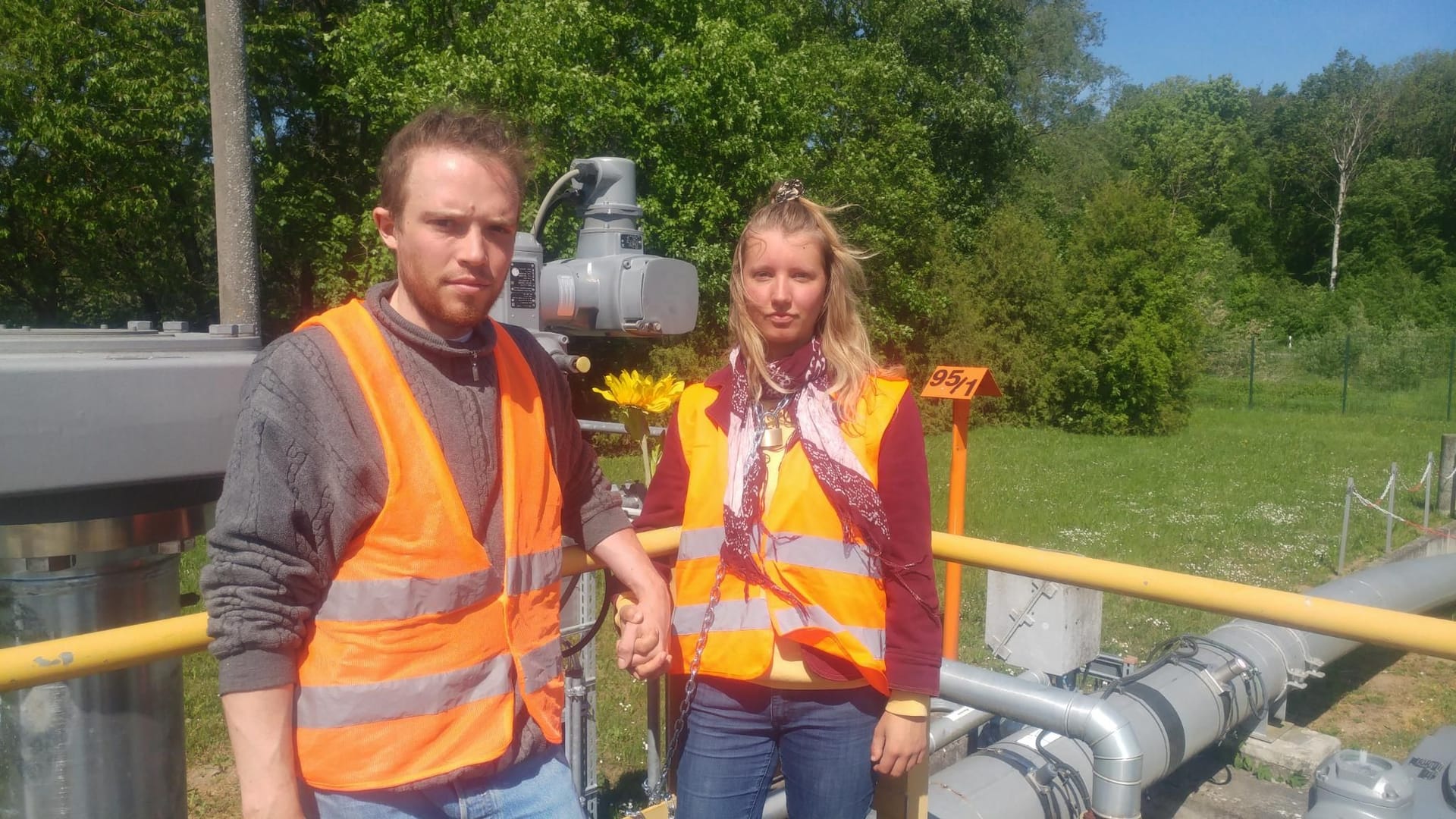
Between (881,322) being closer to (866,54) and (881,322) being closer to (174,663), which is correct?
(866,54)

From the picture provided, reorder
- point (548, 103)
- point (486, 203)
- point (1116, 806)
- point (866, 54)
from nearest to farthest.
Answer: point (486, 203)
point (1116, 806)
point (548, 103)
point (866, 54)

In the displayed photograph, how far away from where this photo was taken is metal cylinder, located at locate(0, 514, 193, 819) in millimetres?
1617

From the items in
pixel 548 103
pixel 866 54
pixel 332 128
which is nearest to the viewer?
pixel 548 103

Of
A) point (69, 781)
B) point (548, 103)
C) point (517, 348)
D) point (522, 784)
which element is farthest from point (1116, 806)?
point (548, 103)

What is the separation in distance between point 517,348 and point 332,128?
17654mm

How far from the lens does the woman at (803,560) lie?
1837mm

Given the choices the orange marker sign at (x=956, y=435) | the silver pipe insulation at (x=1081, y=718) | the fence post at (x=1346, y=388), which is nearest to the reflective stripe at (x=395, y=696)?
the silver pipe insulation at (x=1081, y=718)

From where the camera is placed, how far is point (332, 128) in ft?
57.2

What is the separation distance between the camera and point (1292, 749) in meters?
4.80

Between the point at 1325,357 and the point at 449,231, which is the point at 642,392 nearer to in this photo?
the point at 449,231

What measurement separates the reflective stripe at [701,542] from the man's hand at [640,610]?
0.14 metres

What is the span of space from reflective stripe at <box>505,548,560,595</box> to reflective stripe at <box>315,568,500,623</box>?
0.24 feet

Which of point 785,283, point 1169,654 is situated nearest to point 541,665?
point 785,283

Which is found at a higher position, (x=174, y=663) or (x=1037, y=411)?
(x=174, y=663)
